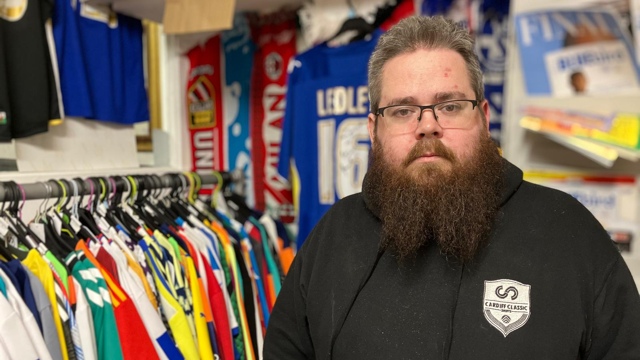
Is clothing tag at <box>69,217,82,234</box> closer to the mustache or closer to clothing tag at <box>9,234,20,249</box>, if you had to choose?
clothing tag at <box>9,234,20,249</box>

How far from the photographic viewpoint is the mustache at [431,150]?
2.81 ft

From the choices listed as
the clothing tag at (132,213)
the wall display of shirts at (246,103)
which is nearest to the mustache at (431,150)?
the clothing tag at (132,213)

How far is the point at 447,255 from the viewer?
0.86 metres

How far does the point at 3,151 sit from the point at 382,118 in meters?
1.22

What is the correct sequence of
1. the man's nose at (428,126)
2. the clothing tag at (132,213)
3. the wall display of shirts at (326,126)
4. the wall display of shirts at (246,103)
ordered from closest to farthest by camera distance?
the man's nose at (428,126) → the clothing tag at (132,213) → the wall display of shirts at (326,126) → the wall display of shirts at (246,103)

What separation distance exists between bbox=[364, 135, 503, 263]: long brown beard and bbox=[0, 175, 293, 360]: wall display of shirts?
635 mm

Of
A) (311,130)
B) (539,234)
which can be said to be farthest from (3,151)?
(539,234)

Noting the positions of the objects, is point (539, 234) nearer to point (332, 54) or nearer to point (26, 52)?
point (332, 54)

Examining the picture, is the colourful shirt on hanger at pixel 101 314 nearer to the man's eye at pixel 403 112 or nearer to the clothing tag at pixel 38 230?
the clothing tag at pixel 38 230

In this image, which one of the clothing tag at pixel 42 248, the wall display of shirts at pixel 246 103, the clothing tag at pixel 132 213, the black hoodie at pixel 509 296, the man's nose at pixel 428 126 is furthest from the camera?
the wall display of shirts at pixel 246 103

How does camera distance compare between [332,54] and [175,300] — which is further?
[332,54]

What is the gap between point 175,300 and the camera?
119cm

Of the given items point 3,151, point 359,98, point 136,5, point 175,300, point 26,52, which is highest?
point 136,5

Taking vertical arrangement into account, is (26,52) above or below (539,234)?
above
